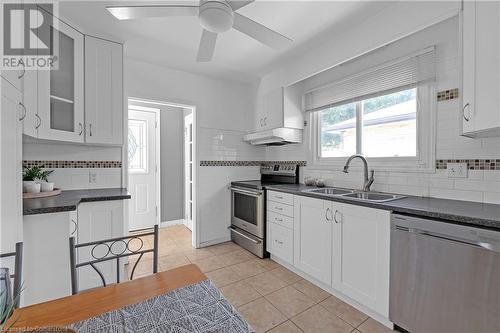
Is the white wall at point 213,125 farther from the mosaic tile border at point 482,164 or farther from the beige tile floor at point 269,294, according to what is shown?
the mosaic tile border at point 482,164

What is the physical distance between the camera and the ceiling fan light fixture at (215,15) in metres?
1.27

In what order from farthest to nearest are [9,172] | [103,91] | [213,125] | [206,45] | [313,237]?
1. [213,125]
2. [103,91]
3. [313,237]
4. [206,45]
5. [9,172]

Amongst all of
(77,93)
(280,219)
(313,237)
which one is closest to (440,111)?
(313,237)

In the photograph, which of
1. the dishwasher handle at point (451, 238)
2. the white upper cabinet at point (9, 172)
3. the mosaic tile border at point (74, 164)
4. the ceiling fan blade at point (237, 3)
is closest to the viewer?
the white upper cabinet at point (9, 172)

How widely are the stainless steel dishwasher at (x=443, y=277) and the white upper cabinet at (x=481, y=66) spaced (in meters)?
0.63

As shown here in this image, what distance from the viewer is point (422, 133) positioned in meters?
1.96

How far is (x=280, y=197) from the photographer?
2578 millimetres

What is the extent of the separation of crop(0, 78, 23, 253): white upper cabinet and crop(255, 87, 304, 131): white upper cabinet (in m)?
2.44

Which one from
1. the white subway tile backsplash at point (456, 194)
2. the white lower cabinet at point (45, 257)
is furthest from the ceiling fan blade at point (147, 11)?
the white subway tile backsplash at point (456, 194)

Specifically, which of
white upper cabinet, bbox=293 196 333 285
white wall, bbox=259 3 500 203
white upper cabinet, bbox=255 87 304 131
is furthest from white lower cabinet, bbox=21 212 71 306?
white wall, bbox=259 3 500 203

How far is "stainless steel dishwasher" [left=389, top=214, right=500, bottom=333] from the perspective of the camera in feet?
3.86

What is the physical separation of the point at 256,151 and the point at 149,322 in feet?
10.5

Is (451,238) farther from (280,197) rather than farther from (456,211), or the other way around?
(280,197)

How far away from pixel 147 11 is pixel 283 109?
75.9 inches
